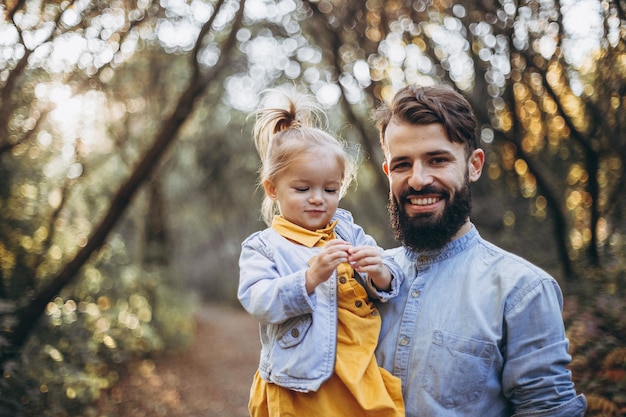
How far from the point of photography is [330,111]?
522 inches

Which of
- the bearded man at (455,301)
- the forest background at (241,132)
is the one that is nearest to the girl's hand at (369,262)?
the bearded man at (455,301)

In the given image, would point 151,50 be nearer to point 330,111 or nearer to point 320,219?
point 330,111

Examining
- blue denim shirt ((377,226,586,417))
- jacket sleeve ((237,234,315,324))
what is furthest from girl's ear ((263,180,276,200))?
blue denim shirt ((377,226,586,417))

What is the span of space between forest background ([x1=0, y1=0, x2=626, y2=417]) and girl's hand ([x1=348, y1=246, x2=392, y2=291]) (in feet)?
10.9

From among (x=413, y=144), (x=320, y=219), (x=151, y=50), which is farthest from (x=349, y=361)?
(x=151, y=50)

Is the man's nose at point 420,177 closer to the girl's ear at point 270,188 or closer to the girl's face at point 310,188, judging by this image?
the girl's face at point 310,188

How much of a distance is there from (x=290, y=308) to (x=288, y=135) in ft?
2.50

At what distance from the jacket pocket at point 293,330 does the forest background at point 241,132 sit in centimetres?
341

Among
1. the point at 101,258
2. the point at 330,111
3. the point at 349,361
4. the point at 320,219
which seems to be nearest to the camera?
the point at 349,361

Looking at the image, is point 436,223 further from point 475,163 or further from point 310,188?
point 310,188

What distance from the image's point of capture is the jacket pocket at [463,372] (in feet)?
6.68

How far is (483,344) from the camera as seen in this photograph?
2.03 m

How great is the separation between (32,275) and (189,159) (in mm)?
8639

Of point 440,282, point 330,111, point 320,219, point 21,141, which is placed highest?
point 330,111
